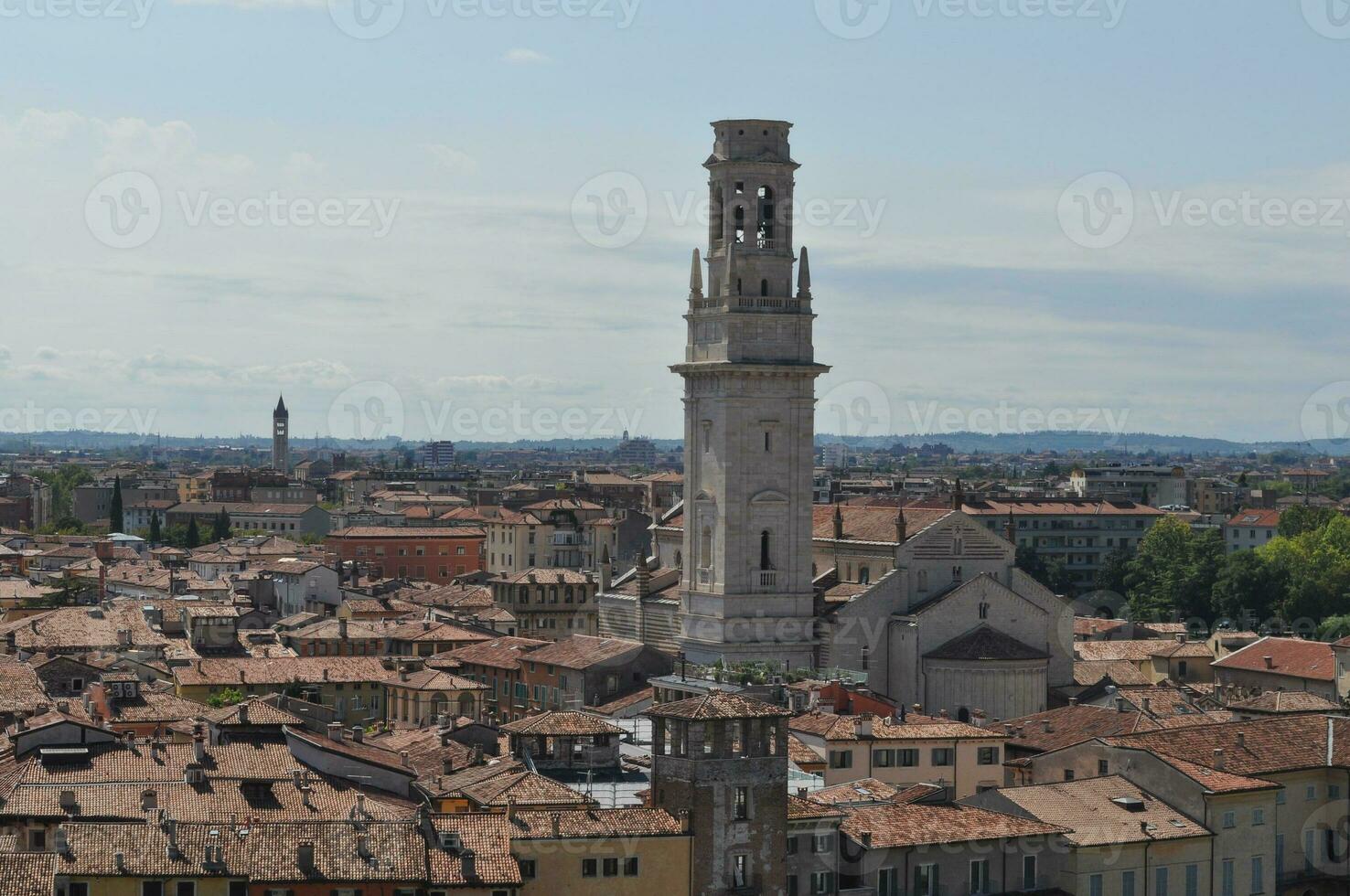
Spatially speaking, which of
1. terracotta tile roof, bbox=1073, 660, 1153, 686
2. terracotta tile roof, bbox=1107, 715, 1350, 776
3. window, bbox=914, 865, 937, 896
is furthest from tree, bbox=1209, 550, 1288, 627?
window, bbox=914, 865, 937, 896

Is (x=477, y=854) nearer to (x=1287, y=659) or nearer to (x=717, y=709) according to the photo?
(x=717, y=709)

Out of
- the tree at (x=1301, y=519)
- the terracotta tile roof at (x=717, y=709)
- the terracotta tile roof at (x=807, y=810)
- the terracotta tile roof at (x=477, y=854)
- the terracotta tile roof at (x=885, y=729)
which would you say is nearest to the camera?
the terracotta tile roof at (x=477, y=854)

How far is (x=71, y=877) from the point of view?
110 ft

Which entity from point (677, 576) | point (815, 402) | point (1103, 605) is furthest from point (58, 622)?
point (1103, 605)

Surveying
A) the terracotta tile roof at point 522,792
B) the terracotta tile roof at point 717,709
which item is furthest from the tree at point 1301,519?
the terracotta tile roof at point 717,709

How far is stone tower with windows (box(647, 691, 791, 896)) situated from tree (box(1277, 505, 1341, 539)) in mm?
102417

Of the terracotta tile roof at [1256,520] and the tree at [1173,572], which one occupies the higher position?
the terracotta tile roof at [1256,520]

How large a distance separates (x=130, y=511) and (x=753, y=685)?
140377 mm

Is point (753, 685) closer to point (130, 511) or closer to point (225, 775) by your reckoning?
point (225, 775)

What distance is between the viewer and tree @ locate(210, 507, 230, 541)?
16462cm

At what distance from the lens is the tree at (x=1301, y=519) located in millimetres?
135750

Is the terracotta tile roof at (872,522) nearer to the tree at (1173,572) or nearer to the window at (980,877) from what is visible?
the window at (980,877)

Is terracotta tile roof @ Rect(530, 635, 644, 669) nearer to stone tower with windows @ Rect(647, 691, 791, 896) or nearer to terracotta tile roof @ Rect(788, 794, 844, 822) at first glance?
terracotta tile roof @ Rect(788, 794, 844, 822)

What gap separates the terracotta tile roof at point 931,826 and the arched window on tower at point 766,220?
84.9 feet
